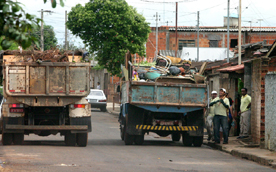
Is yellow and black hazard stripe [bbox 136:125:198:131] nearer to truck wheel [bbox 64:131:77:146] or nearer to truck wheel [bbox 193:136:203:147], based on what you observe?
truck wheel [bbox 193:136:203:147]

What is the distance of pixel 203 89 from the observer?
14.1m

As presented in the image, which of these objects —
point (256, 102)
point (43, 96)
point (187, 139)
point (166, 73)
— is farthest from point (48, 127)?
point (256, 102)

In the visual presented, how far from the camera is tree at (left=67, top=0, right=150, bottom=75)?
3516 centimetres

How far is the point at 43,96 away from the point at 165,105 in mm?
3535

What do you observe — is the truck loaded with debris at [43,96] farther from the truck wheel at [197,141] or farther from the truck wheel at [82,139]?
the truck wheel at [197,141]

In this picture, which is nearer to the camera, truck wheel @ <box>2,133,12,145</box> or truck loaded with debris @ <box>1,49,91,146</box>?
truck loaded with debris @ <box>1,49,91,146</box>

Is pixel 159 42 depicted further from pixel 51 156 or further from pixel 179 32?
pixel 51 156

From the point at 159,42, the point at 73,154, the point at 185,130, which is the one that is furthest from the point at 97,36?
the point at 73,154

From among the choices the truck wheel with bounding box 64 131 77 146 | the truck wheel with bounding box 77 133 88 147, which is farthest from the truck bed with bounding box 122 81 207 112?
the truck wheel with bounding box 64 131 77 146

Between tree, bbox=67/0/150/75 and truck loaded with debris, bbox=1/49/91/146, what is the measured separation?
21670 millimetres

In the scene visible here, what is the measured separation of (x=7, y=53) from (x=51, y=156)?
13.5 ft

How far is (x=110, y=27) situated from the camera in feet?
118

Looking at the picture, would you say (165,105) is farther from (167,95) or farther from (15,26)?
(15,26)

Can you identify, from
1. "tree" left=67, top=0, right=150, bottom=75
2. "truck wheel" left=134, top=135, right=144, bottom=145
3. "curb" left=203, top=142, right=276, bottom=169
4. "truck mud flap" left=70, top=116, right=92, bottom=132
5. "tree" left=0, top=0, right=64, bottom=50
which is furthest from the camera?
"tree" left=67, top=0, right=150, bottom=75
